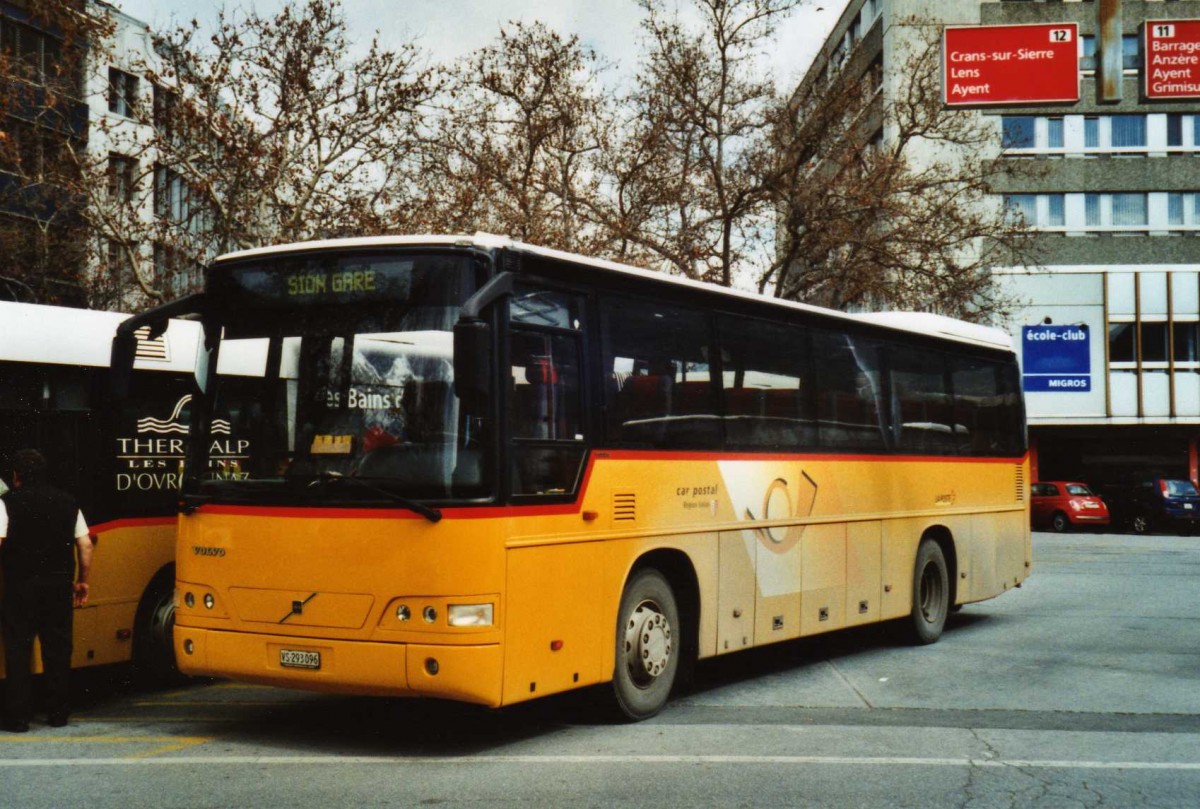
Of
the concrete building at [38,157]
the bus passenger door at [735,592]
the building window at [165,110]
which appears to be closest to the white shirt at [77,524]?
the bus passenger door at [735,592]

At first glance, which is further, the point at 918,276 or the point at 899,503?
the point at 918,276

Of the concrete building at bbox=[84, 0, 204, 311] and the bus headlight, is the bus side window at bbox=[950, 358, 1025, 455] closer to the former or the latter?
the bus headlight

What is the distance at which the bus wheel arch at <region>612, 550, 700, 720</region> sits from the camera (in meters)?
9.26

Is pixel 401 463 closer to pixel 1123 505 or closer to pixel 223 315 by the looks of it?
pixel 223 315

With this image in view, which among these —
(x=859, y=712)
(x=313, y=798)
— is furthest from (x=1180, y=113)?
(x=313, y=798)

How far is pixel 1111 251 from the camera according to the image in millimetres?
50656

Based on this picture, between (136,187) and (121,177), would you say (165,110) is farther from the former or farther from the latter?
(121,177)

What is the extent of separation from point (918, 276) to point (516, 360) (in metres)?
22.0

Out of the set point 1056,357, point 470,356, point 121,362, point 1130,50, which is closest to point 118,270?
point 121,362

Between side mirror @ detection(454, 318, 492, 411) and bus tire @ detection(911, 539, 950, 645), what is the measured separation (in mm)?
7416

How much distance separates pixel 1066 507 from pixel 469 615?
37.7 m

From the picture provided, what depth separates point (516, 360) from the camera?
8359mm

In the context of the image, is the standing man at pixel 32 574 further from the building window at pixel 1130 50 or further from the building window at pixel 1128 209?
the building window at pixel 1128 209

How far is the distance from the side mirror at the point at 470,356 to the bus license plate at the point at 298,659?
1.88 meters
